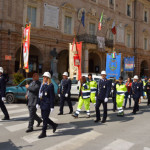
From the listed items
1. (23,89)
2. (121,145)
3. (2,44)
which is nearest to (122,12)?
(2,44)

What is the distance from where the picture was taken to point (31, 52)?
22469 mm

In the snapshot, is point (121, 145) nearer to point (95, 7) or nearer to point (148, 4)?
point (95, 7)

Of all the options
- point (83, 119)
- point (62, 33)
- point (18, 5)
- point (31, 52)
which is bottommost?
point (83, 119)

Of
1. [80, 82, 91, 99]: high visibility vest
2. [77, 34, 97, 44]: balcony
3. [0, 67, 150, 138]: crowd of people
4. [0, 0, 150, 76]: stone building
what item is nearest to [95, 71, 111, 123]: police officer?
[0, 67, 150, 138]: crowd of people

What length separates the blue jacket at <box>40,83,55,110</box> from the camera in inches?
213

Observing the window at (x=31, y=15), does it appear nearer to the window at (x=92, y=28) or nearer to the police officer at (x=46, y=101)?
the window at (x=92, y=28)

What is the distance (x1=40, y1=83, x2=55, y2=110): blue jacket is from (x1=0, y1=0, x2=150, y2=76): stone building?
46.7 ft

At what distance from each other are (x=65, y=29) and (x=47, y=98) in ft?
64.2

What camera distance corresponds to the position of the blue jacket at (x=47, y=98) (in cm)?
540

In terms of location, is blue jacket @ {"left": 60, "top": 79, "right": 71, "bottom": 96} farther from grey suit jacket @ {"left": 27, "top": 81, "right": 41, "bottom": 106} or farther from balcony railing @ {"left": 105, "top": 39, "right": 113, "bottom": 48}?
balcony railing @ {"left": 105, "top": 39, "right": 113, "bottom": 48}

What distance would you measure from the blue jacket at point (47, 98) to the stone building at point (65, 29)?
14227mm

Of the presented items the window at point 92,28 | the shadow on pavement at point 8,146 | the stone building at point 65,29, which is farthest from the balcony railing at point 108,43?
the shadow on pavement at point 8,146

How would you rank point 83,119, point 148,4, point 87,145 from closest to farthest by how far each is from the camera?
point 87,145 → point 83,119 → point 148,4

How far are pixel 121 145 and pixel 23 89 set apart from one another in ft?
25.5
